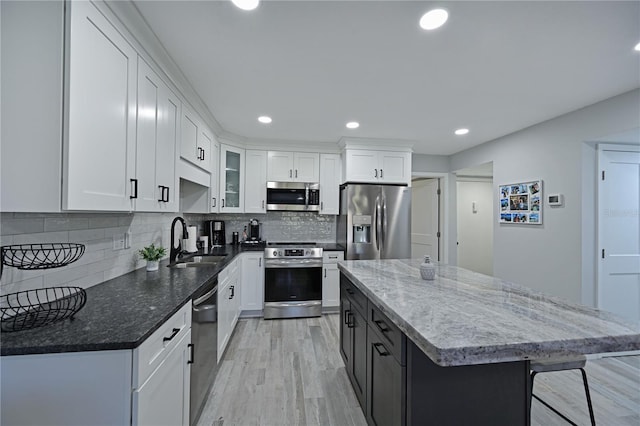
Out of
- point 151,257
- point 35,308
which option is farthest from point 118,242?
point 35,308

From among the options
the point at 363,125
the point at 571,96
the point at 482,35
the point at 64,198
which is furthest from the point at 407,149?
the point at 64,198

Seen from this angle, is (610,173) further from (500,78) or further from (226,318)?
(226,318)

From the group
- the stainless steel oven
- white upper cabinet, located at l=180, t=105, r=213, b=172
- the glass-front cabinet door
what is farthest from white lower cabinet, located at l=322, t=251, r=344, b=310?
white upper cabinet, located at l=180, t=105, r=213, b=172

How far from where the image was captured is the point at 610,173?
2.72 m

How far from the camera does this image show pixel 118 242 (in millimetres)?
1868

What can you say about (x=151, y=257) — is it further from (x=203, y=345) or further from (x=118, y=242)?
(x=203, y=345)

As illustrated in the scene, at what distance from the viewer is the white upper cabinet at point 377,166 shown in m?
3.83

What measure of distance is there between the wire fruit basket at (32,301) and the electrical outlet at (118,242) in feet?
1.61

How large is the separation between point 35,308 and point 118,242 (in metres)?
0.72

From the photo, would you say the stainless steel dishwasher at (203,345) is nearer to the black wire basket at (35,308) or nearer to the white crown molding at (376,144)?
the black wire basket at (35,308)

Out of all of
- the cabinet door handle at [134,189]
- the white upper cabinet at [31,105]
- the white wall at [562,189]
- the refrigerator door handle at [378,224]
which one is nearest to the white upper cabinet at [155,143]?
the cabinet door handle at [134,189]

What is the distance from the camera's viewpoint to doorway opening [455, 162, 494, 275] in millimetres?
5750

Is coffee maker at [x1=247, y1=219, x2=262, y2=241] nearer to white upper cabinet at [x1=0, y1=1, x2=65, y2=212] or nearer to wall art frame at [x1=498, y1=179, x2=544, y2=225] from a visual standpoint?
white upper cabinet at [x1=0, y1=1, x2=65, y2=212]

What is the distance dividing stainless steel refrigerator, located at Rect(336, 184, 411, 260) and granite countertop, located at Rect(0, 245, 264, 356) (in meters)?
2.26
